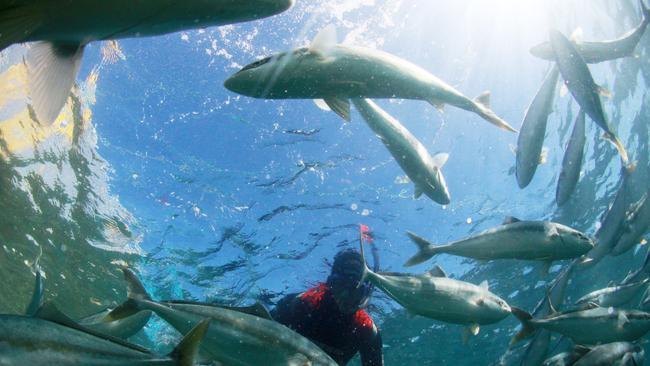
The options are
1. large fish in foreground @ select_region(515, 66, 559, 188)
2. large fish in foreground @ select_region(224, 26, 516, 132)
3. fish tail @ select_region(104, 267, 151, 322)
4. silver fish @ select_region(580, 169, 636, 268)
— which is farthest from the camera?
silver fish @ select_region(580, 169, 636, 268)

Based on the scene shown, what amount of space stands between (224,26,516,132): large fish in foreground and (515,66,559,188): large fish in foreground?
197cm

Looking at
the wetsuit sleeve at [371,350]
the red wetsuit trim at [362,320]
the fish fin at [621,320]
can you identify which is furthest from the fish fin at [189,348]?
the fish fin at [621,320]

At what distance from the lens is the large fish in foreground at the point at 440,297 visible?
434cm

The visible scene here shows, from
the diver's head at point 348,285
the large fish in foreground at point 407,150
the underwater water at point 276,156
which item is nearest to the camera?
the large fish in foreground at point 407,150

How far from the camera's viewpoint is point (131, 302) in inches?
129

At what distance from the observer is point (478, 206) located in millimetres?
13094

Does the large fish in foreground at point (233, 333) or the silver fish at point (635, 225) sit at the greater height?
the large fish in foreground at point (233, 333)

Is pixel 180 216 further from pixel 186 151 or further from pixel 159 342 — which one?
pixel 159 342

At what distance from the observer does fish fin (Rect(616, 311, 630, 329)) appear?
4871 mm

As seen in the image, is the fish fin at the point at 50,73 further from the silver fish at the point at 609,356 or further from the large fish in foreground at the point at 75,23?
the silver fish at the point at 609,356

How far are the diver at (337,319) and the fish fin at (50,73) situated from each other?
5547 mm

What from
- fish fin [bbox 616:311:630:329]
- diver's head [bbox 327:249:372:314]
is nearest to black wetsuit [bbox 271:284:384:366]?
diver's head [bbox 327:249:372:314]

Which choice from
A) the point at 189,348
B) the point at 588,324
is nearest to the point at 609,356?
the point at 588,324

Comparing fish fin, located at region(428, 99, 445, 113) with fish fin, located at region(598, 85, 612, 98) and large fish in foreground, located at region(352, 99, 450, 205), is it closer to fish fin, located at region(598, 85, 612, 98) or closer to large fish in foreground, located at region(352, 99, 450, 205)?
large fish in foreground, located at region(352, 99, 450, 205)
